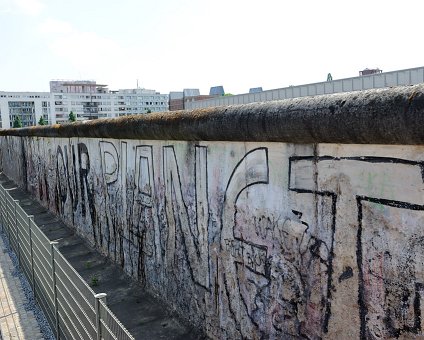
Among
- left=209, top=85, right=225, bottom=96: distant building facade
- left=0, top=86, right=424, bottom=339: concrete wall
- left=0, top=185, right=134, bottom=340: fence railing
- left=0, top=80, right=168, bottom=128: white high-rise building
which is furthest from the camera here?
left=0, top=80, right=168, bottom=128: white high-rise building

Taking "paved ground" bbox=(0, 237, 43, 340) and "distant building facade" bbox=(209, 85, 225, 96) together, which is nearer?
"paved ground" bbox=(0, 237, 43, 340)

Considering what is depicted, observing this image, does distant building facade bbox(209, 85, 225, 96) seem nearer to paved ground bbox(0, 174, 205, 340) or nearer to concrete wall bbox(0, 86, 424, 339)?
paved ground bbox(0, 174, 205, 340)

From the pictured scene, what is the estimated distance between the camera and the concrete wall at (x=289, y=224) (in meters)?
2.79

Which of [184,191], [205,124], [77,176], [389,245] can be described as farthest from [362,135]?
[77,176]

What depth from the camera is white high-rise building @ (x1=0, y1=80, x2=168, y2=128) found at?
429 feet

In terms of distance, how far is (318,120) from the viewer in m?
3.14

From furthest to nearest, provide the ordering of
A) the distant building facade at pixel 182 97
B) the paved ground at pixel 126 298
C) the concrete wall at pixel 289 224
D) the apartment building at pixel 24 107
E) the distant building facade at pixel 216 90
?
1. the apartment building at pixel 24 107
2. the distant building facade at pixel 182 97
3. the distant building facade at pixel 216 90
4. the paved ground at pixel 126 298
5. the concrete wall at pixel 289 224

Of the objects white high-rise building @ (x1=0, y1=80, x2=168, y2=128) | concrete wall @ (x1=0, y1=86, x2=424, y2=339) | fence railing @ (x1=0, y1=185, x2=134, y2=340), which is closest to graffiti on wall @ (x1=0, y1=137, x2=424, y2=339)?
concrete wall @ (x1=0, y1=86, x2=424, y2=339)

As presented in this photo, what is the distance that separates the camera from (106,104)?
482ft

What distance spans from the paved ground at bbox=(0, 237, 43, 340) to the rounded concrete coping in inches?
127

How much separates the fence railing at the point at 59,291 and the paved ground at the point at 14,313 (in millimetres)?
212

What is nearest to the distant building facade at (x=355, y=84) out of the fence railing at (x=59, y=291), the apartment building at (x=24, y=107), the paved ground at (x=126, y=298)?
the paved ground at (x=126, y=298)

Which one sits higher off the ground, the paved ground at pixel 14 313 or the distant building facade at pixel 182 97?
the distant building facade at pixel 182 97

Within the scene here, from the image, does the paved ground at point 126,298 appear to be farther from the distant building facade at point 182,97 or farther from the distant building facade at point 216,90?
the distant building facade at point 182,97
